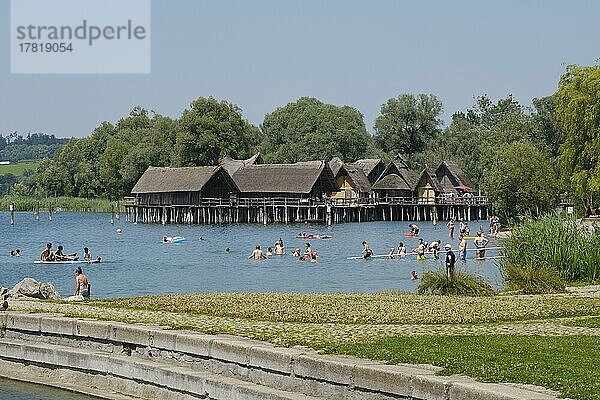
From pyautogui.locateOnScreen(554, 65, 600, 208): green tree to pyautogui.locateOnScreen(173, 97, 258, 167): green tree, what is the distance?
80.9 metres

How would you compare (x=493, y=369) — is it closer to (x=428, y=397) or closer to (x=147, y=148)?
(x=428, y=397)

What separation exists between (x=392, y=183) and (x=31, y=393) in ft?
346

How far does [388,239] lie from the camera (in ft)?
259

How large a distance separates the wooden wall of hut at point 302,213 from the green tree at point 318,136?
58.1ft

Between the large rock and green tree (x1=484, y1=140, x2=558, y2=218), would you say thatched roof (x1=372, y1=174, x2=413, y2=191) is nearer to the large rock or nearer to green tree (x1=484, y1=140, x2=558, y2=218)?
green tree (x1=484, y1=140, x2=558, y2=218)

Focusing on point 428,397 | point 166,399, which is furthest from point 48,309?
point 428,397

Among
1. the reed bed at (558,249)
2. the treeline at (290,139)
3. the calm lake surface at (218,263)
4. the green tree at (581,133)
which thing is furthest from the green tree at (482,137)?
the reed bed at (558,249)

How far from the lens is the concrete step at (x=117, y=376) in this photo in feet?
43.2

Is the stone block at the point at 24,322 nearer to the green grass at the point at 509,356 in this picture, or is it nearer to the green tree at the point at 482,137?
the green grass at the point at 509,356

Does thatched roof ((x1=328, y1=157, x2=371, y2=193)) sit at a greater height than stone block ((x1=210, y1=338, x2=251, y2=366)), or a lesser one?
greater

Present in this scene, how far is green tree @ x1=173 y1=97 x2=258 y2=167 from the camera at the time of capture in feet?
415

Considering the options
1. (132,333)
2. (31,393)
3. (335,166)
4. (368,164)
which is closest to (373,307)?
(132,333)

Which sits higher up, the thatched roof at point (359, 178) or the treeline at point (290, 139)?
the treeline at point (290, 139)

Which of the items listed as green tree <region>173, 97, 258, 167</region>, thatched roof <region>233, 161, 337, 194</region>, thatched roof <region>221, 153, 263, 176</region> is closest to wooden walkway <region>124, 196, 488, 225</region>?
thatched roof <region>233, 161, 337, 194</region>
